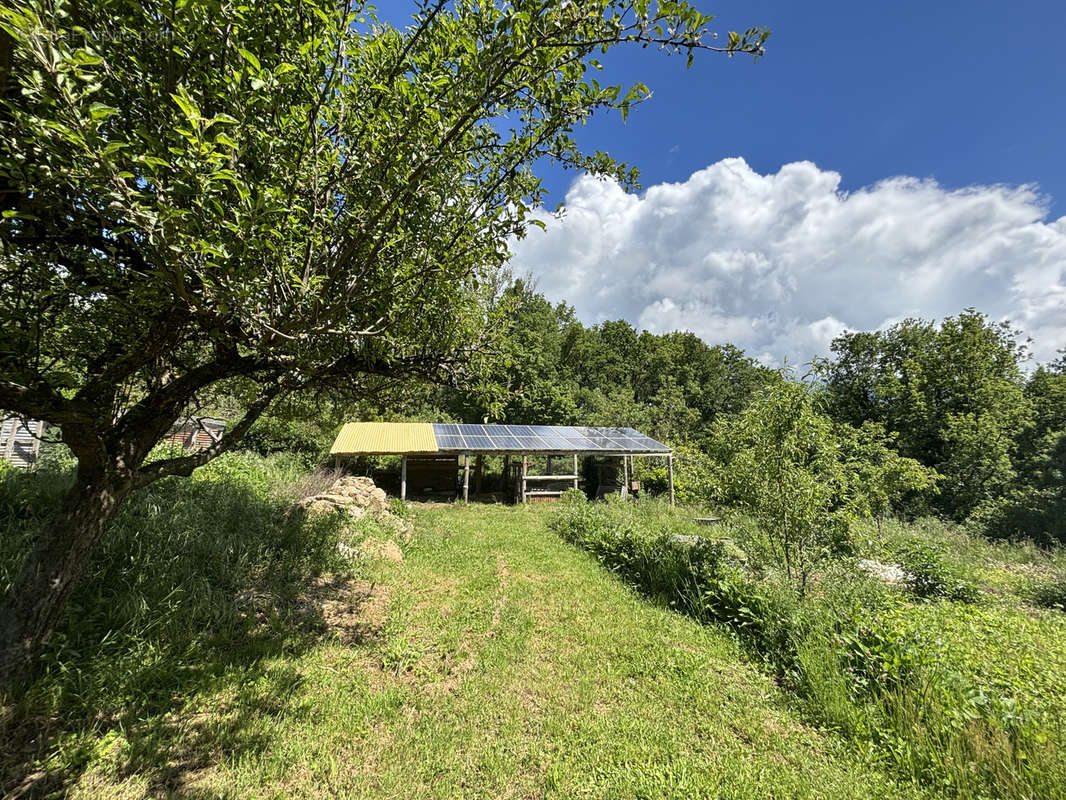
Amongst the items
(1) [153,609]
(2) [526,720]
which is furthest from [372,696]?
(1) [153,609]

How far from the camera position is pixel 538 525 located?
38.5 ft

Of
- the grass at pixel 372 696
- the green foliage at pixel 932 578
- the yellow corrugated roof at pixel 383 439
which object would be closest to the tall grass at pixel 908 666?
the green foliage at pixel 932 578

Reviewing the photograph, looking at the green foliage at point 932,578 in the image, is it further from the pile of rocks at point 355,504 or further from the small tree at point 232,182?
the pile of rocks at point 355,504

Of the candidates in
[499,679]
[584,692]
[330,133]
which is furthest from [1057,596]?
[330,133]

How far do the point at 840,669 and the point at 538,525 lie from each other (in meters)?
8.38

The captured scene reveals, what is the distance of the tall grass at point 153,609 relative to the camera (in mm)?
2947

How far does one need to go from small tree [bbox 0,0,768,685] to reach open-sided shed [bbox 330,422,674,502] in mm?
11281

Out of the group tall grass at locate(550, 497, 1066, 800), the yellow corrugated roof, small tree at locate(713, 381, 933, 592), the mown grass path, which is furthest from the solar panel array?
small tree at locate(713, 381, 933, 592)

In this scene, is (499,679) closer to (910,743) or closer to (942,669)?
(910,743)

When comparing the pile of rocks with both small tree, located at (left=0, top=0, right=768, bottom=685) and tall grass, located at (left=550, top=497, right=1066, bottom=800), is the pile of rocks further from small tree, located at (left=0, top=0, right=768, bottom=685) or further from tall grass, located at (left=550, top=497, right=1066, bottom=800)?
tall grass, located at (left=550, top=497, right=1066, bottom=800)

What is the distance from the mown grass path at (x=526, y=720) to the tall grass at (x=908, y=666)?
0.36m

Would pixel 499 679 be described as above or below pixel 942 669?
below

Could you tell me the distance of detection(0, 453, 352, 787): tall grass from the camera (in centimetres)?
295

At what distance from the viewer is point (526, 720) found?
3529 millimetres
